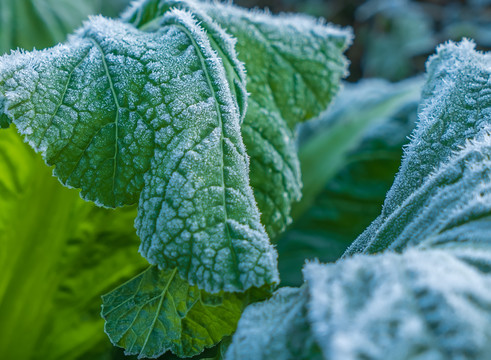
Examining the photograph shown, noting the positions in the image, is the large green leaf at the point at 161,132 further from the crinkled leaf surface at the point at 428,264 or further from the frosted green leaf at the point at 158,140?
the crinkled leaf surface at the point at 428,264

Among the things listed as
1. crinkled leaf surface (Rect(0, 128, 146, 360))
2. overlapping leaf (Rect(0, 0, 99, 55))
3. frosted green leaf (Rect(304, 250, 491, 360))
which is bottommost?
crinkled leaf surface (Rect(0, 128, 146, 360))

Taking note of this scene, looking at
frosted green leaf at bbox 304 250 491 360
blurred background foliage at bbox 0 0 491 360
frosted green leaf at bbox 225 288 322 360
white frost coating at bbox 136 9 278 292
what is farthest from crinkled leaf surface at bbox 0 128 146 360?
frosted green leaf at bbox 304 250 491 360

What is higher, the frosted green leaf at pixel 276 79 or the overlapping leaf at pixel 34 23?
the overlapping leaf at pixel 34 23

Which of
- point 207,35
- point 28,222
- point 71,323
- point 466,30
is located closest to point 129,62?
point 207,35

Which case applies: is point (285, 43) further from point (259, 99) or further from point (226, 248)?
point (226, 248)

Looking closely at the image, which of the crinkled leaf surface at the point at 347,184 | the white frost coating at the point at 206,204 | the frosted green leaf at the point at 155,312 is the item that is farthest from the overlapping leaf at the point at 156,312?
Answer: the crinkled leaf surface at the point at 347,184

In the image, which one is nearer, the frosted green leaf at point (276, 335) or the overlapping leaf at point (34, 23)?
the frosted green leaf at point (276, 335)

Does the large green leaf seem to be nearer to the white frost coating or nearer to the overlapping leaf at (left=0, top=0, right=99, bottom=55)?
the white frost coating
